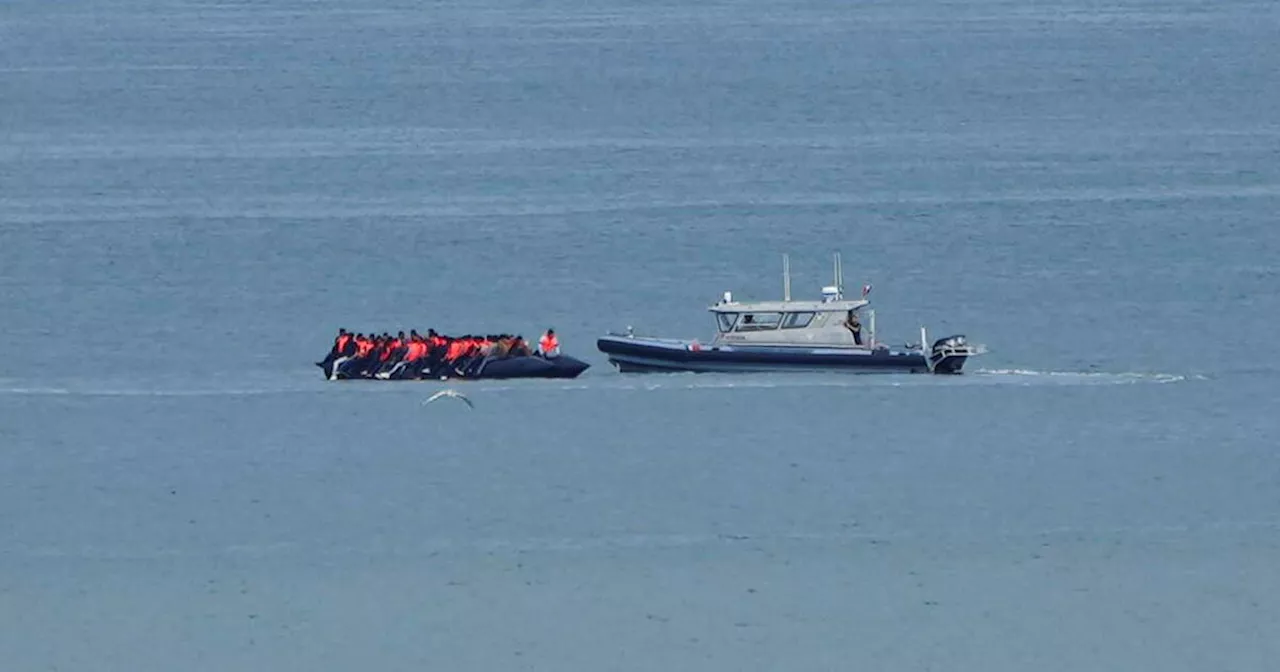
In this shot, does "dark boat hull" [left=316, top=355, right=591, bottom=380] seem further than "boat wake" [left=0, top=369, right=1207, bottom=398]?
Yes

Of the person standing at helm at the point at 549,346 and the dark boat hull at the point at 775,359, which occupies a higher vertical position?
the person standing at helm at the point at 549,346

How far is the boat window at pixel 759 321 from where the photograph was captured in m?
52.4

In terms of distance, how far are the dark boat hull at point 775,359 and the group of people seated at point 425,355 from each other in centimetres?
192

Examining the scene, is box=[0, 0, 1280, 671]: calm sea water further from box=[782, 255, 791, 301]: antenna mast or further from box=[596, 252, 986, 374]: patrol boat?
box=[782, 255, 791, 301]: antenna mast

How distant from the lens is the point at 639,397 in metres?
51.9

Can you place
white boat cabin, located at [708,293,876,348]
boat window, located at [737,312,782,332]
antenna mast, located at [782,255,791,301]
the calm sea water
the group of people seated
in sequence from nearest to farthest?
the calm sea water
antenna mast, located at [782,255,791,301]
white boat cabin, located at [708,293,876,348]
boat window, located at [737,312,782,332]
the group of people seated

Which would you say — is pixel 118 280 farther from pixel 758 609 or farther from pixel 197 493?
pixel 758 609

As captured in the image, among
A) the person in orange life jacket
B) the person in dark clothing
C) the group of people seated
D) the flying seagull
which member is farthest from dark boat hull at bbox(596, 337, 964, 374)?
the person in orange life jacket

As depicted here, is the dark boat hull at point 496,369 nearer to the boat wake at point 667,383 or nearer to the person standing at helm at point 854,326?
the boat wake at point 667,383

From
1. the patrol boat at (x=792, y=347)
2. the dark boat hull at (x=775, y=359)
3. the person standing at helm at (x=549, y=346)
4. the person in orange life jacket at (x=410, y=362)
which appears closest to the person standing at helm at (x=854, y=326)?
the patrol boat at (x=792, y=347)

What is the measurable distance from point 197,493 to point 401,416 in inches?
277

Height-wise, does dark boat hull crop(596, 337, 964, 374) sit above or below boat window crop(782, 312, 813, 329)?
below

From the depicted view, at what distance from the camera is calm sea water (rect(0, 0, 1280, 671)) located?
35.2 metres

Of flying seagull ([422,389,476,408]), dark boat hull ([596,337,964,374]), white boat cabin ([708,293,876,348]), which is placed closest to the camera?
flying seagull ([422,389,476,408])
